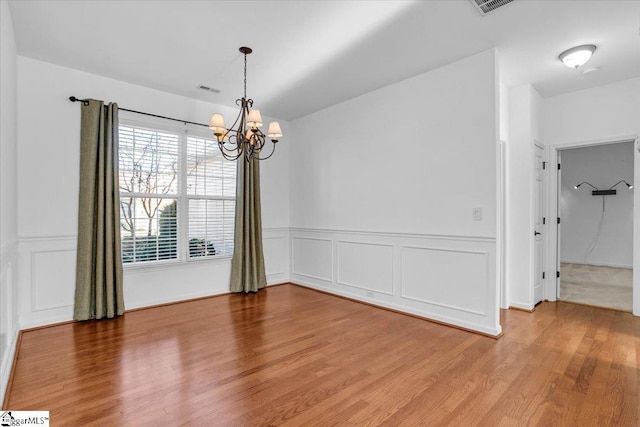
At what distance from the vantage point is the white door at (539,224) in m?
4.39

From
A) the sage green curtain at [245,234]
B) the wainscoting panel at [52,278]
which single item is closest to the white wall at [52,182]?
the wainscoting panel at [52,278]

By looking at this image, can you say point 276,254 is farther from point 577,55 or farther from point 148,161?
point 577,55

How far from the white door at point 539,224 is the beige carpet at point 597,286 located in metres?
0.58

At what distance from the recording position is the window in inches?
164

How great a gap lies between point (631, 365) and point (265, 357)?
3013 millimetres

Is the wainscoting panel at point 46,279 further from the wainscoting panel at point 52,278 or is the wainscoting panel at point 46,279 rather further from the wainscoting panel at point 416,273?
the wainscoting panel at point 416,273

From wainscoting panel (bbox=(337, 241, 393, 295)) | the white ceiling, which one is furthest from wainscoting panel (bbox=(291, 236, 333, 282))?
the white ceiling

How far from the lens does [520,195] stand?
430 cm

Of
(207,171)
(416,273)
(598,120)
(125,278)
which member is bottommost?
(125,278)

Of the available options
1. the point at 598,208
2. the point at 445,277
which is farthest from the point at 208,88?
the point at 598,208

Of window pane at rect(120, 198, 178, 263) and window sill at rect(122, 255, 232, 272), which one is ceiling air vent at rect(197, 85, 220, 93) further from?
window sill at rect(122, 255, 232, 272)

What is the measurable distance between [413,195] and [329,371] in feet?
7.55

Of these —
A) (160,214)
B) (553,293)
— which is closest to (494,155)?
(553,293)

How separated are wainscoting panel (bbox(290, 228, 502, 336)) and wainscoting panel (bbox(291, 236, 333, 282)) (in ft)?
0.05
